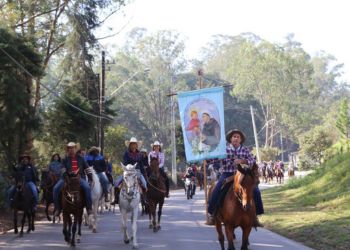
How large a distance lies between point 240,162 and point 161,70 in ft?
257

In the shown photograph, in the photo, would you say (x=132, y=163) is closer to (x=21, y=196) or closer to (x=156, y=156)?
(x=156, y=156)

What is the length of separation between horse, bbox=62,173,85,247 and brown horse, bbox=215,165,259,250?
4.36 meters

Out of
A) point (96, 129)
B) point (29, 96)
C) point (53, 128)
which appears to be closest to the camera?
point (29, 96)

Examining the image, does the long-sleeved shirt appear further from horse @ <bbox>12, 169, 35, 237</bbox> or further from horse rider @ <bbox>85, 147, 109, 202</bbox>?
horse @ <bbox>12, 169, 35, 237</bbox>

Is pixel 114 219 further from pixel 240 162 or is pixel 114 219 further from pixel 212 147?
pixel 240 162

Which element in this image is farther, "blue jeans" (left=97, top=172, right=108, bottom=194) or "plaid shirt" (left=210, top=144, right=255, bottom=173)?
"blue jeans" (left=97, top=172, right=108, bottom=194)

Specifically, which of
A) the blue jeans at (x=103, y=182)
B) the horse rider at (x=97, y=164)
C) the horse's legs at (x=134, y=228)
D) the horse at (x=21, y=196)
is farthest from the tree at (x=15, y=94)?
the horse's legs at (x=134, y=228)

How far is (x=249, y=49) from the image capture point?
8844 cm

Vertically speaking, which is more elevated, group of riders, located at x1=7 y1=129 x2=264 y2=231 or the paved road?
group of riders, located at x1=7 y1=129 x2=264 y2=231

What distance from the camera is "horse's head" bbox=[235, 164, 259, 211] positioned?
35.3 feet

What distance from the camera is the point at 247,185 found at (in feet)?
35.4

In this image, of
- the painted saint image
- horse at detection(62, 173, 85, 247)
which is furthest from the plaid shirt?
the painted saint image

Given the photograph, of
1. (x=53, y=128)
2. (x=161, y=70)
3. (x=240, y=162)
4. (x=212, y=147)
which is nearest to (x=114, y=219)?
(x=212, y=147)

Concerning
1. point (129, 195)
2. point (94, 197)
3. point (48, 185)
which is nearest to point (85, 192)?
→ point (129, 195)
